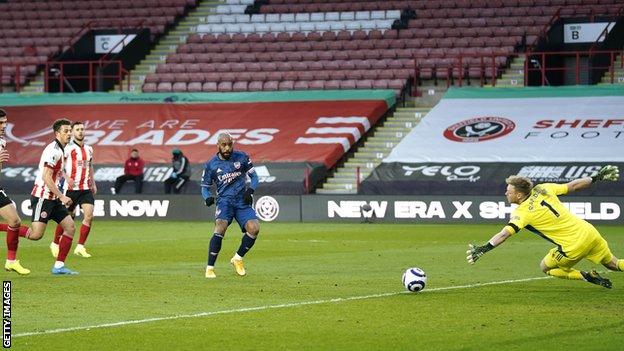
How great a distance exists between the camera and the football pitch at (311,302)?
37.9 feet

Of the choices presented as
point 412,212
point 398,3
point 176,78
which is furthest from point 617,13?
point 176,78

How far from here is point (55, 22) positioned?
156 ft

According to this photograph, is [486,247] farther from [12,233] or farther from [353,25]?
[353,25]

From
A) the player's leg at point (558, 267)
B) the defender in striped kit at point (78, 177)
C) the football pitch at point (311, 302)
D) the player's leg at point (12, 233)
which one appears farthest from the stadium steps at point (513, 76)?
the player's leg at point (558, 267)

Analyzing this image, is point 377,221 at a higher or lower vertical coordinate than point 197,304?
lower

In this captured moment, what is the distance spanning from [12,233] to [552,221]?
7.69m

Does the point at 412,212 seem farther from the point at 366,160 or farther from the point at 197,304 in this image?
the point at 197,304

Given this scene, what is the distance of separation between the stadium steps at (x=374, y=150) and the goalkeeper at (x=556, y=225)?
19.8 meters

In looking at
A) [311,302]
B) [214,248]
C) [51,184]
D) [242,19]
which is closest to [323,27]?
[242,19]

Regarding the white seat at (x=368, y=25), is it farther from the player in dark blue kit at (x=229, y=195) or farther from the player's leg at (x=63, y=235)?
the player's leg at (x=63, y=235)

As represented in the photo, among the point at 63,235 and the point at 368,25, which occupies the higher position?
the point at 368,25

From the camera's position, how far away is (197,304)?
14.4 metres

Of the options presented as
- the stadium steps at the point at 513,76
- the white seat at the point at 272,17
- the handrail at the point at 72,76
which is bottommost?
the handrail at the point at 72,76

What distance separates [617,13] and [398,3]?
306 inches
